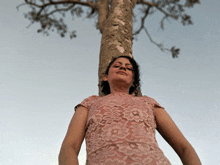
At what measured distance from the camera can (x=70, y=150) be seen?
1.20m

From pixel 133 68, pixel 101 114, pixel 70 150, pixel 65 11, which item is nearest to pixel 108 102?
pixel 101 114

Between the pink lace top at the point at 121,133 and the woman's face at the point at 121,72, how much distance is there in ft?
0.84

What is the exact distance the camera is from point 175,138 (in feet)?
4.60

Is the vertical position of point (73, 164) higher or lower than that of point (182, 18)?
lower

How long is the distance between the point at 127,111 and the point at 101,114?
181 millimetres

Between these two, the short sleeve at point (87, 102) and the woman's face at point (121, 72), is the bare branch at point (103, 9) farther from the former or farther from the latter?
the short sleeve at point (87, 102)

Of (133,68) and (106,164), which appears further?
(133,68)

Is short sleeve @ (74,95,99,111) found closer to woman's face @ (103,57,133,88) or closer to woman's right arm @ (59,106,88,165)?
woman's right arm @ (59,106,88,165)

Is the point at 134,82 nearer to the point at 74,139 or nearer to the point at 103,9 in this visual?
the point at 74,139

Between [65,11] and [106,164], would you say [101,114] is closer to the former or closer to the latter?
[106,164]

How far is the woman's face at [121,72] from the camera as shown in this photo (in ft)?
5.80

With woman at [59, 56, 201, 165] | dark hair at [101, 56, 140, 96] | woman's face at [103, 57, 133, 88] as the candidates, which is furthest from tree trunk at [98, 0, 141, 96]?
woman at [59, 56, 201, 165]

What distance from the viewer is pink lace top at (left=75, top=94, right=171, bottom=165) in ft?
3.59

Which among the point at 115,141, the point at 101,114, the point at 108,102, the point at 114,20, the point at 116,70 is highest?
the point at 114,20
